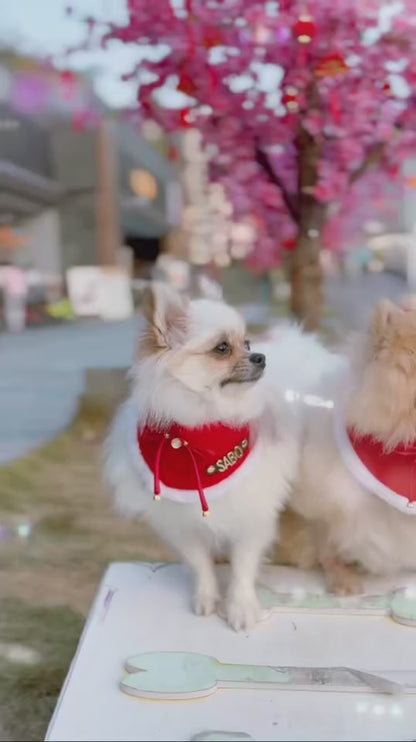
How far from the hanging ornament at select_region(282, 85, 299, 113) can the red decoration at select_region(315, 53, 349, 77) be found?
0.18 feet

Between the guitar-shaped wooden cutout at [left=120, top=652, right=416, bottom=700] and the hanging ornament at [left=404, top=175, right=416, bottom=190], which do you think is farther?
the hanging ornament at [left=404, top=175, right=416, bottom=190]

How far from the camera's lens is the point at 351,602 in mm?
962

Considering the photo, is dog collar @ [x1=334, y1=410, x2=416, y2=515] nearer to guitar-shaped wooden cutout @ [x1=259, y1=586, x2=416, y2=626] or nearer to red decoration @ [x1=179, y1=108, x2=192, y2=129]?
guitar-shaped wooden cutout @ [x1=259, y1=586, x2=416, y2=626]

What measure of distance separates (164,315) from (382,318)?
255 mm

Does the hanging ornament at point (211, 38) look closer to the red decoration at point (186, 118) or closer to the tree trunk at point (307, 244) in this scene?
the red decoration at point (186, 118)

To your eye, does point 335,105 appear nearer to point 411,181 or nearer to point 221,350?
point 411,181

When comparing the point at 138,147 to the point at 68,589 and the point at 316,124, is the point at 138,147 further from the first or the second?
the point at 68,589

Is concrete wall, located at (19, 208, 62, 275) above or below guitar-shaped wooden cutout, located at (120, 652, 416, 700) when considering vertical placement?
above

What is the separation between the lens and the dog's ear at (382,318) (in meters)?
0.86

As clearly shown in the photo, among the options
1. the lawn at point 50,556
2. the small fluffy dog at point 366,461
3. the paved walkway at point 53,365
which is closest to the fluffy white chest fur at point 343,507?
the small fluffy dog at point 366,461

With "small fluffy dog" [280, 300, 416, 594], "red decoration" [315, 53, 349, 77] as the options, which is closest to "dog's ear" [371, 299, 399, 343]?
"small fluffy dog" [280, 300, 416, 594]

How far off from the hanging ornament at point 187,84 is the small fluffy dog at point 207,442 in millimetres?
671

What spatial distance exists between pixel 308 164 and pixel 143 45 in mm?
418

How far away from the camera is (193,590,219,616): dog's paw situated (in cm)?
96
